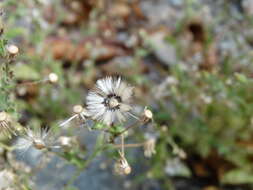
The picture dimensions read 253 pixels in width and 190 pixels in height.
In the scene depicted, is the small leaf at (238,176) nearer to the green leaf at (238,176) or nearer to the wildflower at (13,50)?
the green leaf at (238,176)

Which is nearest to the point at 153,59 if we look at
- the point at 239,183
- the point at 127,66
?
the point at 127,66

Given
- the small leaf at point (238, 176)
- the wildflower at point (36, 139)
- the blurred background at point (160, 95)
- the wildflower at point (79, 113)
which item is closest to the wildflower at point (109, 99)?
the wildflower at point (79, 113)

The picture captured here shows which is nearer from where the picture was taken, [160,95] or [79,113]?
[79,113]

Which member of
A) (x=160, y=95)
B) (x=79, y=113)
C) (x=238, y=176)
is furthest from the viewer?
(x=160, y=95)

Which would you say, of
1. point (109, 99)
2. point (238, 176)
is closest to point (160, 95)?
point (238, 176)

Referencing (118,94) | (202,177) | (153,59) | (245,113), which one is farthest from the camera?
(153,59)

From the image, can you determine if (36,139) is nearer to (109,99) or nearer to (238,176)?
(109,99)

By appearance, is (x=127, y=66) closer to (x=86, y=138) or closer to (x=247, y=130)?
(x=86, y=138)
